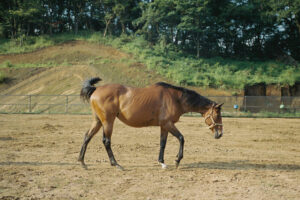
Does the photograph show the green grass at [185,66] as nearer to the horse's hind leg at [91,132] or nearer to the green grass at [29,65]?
the green grass at [29,65]

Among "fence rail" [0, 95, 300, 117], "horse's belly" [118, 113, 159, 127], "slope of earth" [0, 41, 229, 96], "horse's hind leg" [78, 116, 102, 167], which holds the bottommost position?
"fence rail" [0, 95, 300, 117]

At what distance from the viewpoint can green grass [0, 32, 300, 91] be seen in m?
30.5

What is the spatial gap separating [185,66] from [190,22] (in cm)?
966

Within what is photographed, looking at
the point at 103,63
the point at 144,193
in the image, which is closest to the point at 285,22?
the point at 103,63

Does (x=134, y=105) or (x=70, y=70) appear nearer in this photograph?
(x=134, y=105)

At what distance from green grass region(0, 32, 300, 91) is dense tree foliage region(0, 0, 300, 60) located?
276 centimetres

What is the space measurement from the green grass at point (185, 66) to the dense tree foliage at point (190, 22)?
276 cm

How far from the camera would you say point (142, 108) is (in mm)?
6652

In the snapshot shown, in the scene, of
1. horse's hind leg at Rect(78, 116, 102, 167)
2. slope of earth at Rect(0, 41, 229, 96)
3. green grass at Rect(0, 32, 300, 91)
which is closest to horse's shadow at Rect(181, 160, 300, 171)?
horse's hind leg at Rect(78, 116, 102, 167)

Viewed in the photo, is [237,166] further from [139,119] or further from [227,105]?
[227,105]

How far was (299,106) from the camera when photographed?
2672 cm

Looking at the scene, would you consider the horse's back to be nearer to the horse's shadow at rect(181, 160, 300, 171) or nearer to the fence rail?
the horse's shadow at rect(181, 160, 300, 171)

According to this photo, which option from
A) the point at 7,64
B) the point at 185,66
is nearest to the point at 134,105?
the point at 185,66

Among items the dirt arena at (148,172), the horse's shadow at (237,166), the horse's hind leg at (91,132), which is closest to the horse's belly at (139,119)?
the horse's hind leg at (91,132)
